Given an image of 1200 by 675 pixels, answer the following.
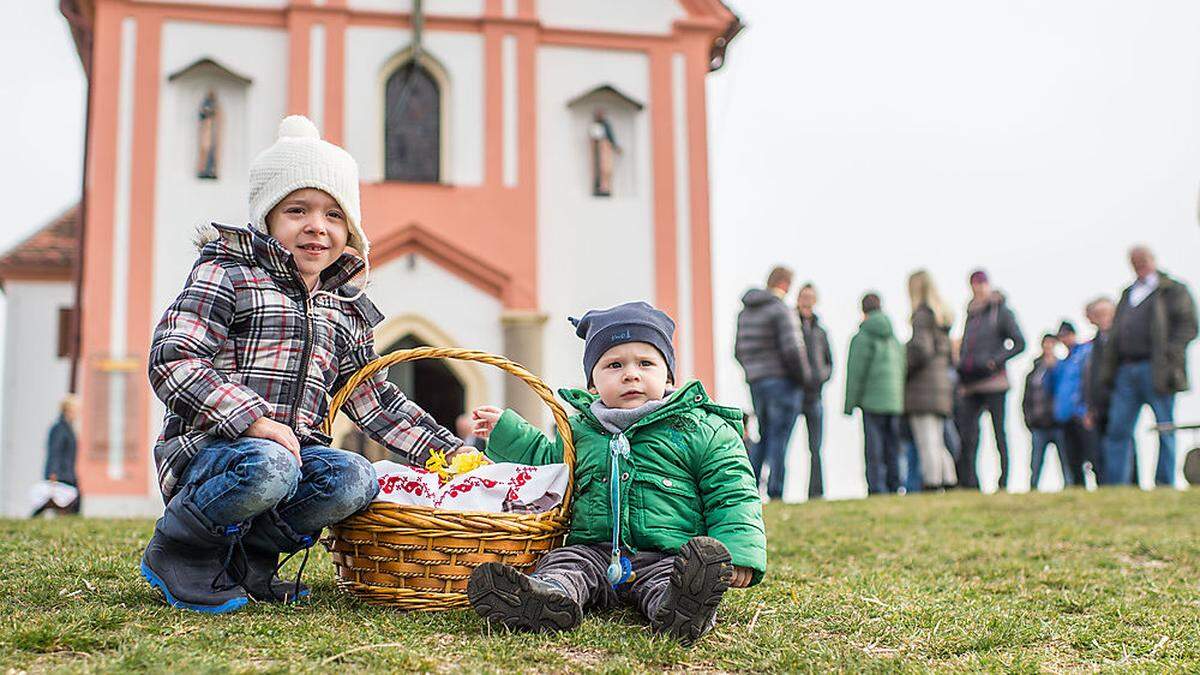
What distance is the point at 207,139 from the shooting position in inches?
612

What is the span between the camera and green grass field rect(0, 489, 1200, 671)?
126 inches

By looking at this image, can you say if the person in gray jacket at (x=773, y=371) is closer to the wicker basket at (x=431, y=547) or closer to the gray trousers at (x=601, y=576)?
the gray trousers at (x=601, y=576)

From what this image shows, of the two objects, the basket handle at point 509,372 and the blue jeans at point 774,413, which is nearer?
the basket handle at point 509,372

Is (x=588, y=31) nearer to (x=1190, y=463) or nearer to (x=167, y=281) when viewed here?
(x=167, y=281)

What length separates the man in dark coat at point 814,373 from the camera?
10.7 metres

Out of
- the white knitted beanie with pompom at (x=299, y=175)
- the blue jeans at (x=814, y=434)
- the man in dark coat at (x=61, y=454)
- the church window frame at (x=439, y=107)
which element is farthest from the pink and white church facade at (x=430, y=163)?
the white knitted beanie with pompom at (x=299, y=175)

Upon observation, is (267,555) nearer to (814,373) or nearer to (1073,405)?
(814,373)

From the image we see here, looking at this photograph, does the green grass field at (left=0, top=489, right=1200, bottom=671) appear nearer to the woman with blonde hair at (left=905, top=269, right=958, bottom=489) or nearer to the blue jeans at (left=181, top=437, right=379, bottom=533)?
the blue jeans at (left=181, top=437, right=379, bottom=533)

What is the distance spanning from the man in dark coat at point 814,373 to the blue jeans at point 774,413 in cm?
21

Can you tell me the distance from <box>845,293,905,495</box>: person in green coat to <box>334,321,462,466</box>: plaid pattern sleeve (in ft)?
23.2

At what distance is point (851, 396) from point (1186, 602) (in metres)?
6.31

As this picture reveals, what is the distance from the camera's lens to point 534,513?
394 cm

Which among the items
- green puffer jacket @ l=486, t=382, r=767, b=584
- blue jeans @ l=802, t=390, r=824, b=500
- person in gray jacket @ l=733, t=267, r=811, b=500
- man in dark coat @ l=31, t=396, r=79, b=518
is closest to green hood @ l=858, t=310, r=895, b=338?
blue jeans @ l=802, t=390, r=824, b=500

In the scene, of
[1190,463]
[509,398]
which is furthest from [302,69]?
[1190,463]
